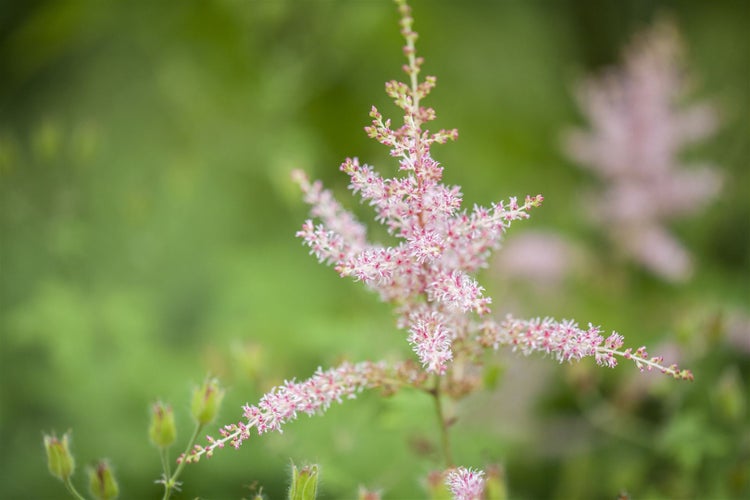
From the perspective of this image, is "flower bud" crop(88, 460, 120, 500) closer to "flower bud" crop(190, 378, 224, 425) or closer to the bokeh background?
"flower bud" crop(190, 378, 224, 425)

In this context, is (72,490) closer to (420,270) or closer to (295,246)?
(420,270)

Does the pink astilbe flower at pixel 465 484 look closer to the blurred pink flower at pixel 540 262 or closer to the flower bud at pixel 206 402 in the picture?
the flower bud at pixel 206 402

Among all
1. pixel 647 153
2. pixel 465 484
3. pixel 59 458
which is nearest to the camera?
pixel 465 484

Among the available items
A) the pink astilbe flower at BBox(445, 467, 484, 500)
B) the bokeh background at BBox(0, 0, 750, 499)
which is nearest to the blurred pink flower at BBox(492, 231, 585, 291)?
the bokeh background at BBox(0, 0, 750, 499)

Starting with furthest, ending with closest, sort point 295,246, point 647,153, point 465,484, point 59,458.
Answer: point 295,246, point 647,153, point 59,458, point 465,484

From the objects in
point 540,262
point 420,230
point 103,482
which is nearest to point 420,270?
point 420,230

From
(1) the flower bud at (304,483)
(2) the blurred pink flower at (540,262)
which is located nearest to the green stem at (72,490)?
(1) the flower bud at (304,483)
